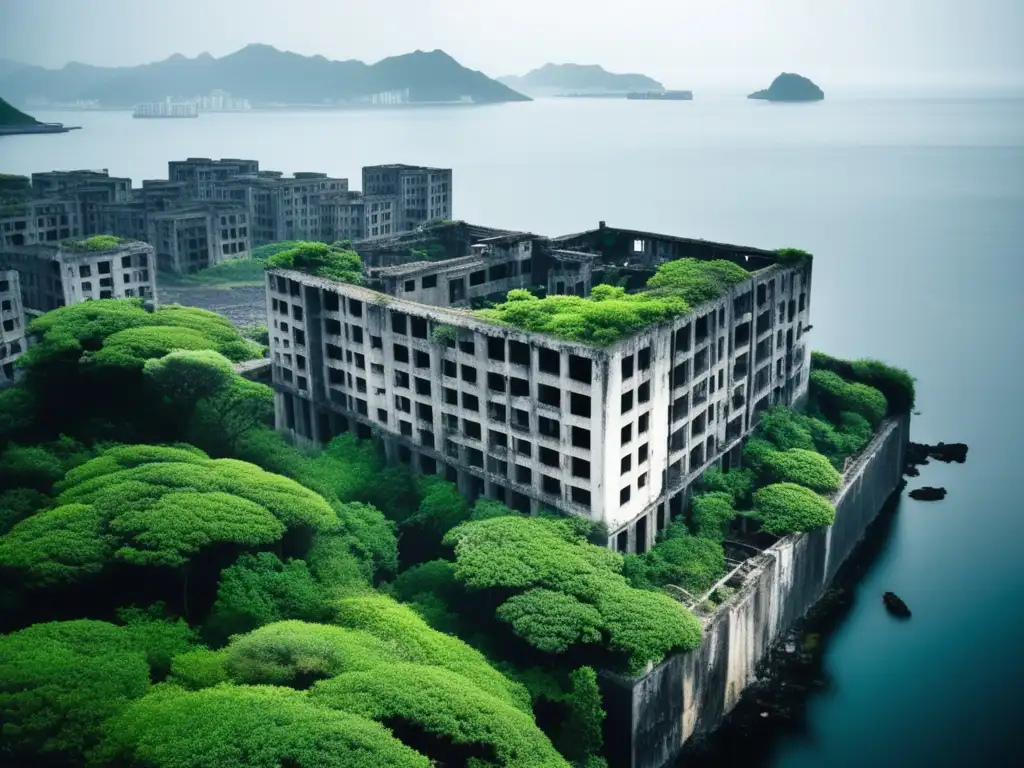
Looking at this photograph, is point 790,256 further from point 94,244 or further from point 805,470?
point 94,244

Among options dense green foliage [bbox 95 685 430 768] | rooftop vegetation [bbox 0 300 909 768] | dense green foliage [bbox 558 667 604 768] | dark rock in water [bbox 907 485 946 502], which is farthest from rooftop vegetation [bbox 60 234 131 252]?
dark rock in water [bbox 907 485 946 502]

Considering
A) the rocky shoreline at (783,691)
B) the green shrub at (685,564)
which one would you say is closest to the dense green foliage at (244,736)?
the green shrub at (685,564)

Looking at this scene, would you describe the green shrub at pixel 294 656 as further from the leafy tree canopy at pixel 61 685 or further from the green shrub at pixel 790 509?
the green shrub at pixel 790 509

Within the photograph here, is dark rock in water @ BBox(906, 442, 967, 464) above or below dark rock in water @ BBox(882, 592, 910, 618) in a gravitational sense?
above

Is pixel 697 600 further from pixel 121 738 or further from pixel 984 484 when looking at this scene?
pixel 984 484

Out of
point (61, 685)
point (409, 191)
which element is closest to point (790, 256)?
point (61, 685)

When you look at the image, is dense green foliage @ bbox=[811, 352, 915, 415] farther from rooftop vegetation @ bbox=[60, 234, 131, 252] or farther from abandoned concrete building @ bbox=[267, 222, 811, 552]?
rooftop vegetation @ bbox=[60, 234, 131, 252]
